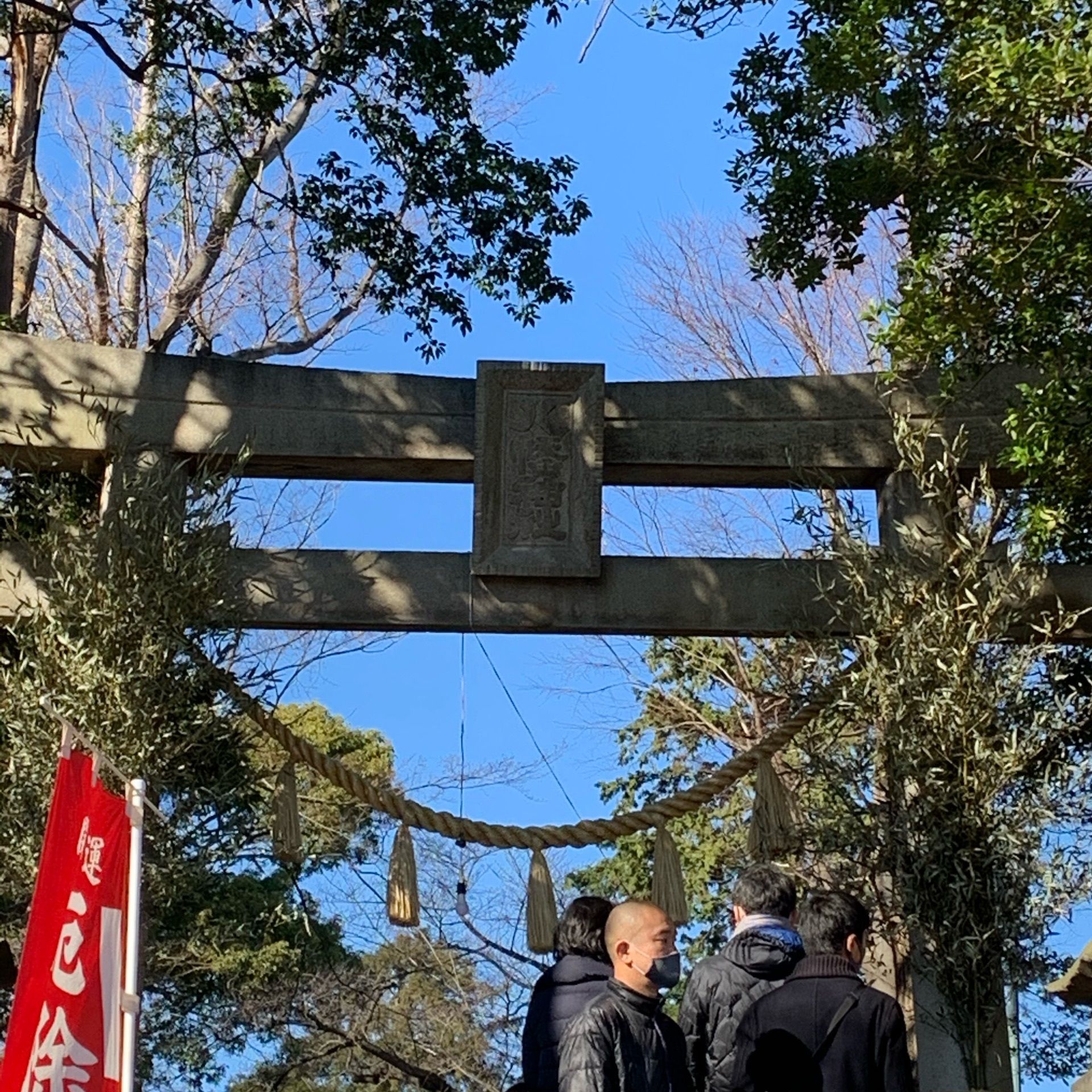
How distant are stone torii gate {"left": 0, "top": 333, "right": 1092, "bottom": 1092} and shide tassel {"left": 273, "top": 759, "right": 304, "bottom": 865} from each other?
27.4 inches

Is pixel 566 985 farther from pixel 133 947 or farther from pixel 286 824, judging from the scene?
pixel 286 824

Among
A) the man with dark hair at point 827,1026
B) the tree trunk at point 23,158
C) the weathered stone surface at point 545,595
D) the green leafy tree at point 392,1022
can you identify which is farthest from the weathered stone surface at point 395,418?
the green leafy tree at point 392,1022

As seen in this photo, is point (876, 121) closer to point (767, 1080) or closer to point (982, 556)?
point (982, 556)

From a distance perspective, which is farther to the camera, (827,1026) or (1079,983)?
(1079,983)

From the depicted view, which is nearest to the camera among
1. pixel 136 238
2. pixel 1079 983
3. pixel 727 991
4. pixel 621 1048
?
pixel 621 1048

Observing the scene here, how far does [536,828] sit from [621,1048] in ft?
12.4

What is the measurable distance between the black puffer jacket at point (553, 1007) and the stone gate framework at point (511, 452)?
293 centimetres

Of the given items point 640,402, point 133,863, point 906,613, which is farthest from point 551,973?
point 640,402

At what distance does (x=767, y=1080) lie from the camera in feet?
12.3

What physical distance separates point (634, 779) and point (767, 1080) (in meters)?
8.64

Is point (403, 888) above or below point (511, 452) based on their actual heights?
below

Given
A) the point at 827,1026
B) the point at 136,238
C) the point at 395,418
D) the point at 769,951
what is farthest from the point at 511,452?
the point at 136,238

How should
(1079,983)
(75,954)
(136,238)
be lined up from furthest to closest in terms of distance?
(136,238) < (1079,983) < (75,954)

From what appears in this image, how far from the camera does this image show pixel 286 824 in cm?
671
